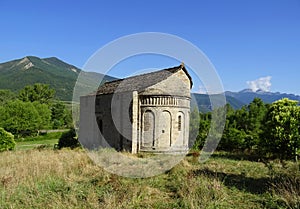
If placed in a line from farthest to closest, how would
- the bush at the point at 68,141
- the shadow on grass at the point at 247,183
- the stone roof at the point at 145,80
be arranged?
the bush at the point at 68,141, the stone roof at the point at 145,80, the shadow on grass at the point at 247,183

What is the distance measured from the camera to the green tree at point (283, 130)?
16.0 metres

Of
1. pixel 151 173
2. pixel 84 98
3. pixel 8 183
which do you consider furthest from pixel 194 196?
pixel 84 98

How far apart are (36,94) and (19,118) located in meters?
24.1

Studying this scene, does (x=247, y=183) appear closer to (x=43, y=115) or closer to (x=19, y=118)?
(x=19, y=118)

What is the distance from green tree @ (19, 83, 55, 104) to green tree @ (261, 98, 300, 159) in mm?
59277

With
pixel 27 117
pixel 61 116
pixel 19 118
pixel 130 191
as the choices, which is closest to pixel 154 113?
pixel 130 191

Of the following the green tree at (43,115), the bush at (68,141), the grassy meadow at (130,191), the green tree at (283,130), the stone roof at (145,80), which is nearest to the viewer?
the grassy meadow at (130,191)

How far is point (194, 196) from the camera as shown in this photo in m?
6.95

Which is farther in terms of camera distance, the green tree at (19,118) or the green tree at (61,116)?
the green tree at (61,116)

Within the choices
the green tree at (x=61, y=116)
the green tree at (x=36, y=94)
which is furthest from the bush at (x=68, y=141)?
the green tree at (x=36, y=94)

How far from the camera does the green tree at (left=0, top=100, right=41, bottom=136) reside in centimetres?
4366

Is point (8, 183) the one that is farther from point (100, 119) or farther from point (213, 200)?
point (100, 119)

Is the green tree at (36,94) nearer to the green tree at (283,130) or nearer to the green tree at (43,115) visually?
the green tree at (43,115)

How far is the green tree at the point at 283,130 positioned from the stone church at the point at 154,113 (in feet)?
21.2
